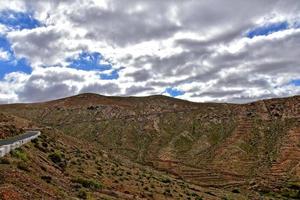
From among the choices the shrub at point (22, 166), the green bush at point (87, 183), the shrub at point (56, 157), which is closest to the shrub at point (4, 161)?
the shrub at point (22, 166)

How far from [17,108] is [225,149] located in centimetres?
10190

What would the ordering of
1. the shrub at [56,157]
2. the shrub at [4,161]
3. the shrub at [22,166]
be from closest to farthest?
the shrub at [4,161] → the shrub at [22,166] → the shrub at [56,157]

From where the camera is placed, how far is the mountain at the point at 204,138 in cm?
9350

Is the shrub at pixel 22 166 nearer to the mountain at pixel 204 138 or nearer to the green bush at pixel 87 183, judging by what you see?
the green bush at pixel 87 183

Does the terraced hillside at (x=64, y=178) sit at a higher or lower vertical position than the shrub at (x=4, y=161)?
lower

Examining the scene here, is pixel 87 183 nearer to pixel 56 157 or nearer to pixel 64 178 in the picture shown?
pixel 64 178

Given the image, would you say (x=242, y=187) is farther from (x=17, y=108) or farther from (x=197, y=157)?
(x=17, y=108)

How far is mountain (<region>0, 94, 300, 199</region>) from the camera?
93500 mm

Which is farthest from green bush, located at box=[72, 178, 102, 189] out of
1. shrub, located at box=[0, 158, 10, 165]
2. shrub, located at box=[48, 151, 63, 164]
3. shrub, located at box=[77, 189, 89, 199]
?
shrub, located at box=[0, 158, 10, 165]

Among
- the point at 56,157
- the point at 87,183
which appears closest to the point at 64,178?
the point at 87,183

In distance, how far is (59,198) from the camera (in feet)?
73.5

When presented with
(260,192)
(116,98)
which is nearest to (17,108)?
(116,98)

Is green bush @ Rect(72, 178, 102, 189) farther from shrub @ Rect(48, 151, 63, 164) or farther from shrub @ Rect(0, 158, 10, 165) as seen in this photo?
shrub @ Rect(0, 158, 10, 165)

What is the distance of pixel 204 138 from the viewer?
126 metres
